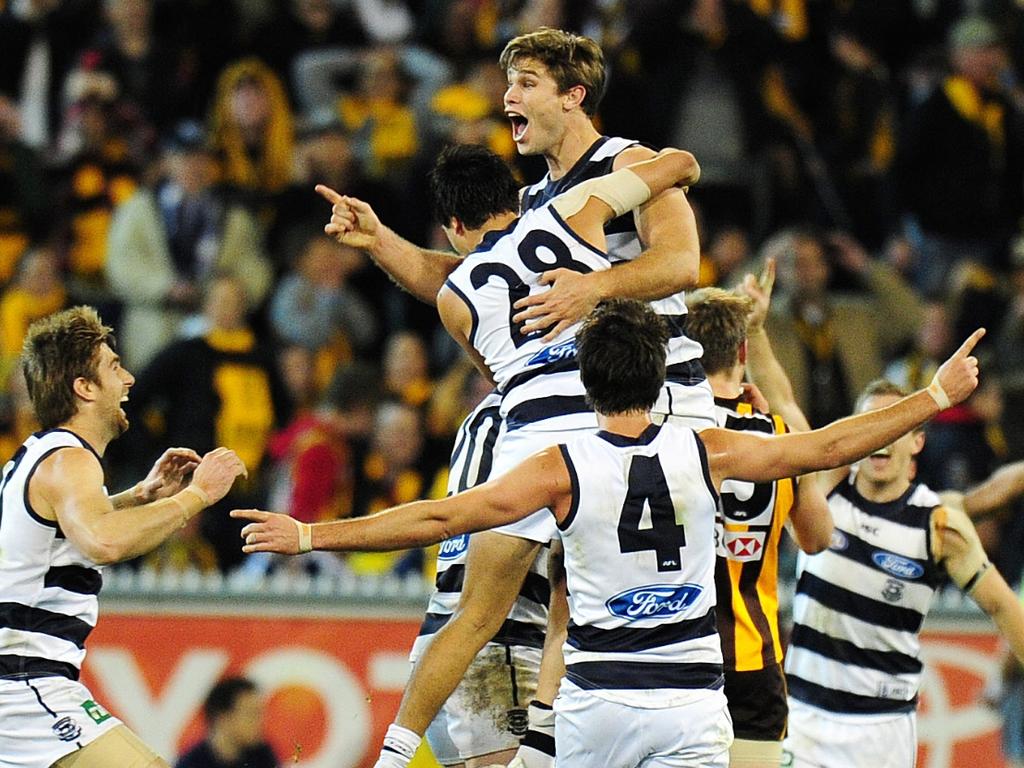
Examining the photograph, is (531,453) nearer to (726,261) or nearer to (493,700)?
(493,700)

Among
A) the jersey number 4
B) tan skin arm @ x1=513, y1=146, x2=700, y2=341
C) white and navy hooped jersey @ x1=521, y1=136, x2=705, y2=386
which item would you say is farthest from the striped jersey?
the jersey number 4

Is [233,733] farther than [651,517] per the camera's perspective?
Yes

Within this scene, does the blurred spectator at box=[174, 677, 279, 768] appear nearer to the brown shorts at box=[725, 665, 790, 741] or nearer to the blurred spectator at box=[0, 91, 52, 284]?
the brown shorts at box=[725, 665, 790, 741]

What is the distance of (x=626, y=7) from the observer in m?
12.9

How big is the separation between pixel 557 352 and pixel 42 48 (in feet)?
28.2

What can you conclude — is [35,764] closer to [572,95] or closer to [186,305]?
[572,95]

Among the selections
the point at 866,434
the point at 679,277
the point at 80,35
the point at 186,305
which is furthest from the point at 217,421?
the point at 866,434

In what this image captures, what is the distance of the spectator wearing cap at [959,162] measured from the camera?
41.5 feet

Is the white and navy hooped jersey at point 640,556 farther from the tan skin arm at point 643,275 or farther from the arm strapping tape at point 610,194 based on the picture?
the arm strapping tape at point 610,194

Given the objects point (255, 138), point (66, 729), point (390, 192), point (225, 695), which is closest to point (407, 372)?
point (390, 192)

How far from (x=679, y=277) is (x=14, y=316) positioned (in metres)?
6.98

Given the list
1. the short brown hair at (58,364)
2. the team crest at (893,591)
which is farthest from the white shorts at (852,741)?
the short brown hair at (58,364)

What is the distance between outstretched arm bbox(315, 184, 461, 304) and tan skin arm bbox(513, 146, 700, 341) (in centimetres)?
96

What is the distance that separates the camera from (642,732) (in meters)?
5.83
